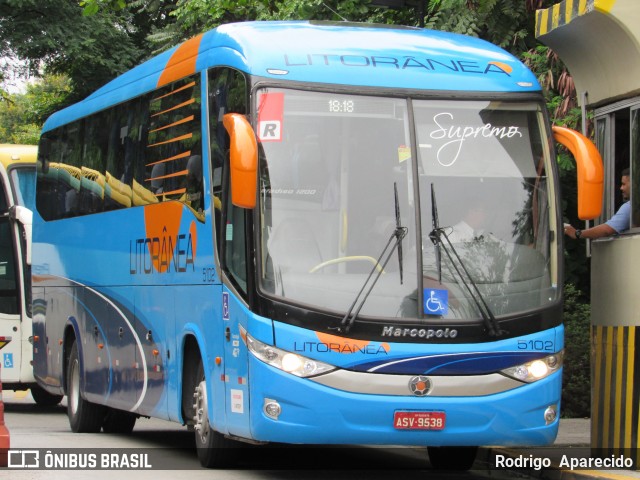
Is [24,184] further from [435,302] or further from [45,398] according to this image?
[435,302]

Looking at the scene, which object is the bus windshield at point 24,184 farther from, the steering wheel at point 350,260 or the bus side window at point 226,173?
the steering wheel at point 350,260

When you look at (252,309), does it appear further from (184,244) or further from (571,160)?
(571,160)

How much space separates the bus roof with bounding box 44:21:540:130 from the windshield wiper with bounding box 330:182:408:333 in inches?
40.1

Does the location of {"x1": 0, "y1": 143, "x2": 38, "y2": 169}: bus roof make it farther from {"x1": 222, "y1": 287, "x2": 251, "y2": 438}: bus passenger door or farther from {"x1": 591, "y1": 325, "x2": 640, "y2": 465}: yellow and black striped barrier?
{"x1": 591, "y1": 325, "x2": 640, "y2": 465}: yellow and black striped barrier

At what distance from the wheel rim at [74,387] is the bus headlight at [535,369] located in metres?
7.83

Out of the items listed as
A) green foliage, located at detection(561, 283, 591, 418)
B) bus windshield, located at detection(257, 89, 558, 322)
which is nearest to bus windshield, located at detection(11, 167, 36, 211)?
green foliage, located at detection(561, 283, 591, 418)

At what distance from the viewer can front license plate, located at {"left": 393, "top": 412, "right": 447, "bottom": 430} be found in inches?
396

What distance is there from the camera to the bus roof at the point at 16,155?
21283 millimetres

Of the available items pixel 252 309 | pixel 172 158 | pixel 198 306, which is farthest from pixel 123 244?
pixel 252 309

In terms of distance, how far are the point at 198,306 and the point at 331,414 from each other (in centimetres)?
239

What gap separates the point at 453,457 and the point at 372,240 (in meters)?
3.05

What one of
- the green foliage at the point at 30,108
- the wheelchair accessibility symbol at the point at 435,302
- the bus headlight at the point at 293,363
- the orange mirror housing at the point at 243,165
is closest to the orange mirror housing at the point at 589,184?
the wheelchair accessibility symbol at the point at 435,302

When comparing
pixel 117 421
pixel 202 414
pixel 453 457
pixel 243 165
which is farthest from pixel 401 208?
pixel 117 421

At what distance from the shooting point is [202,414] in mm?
11781
